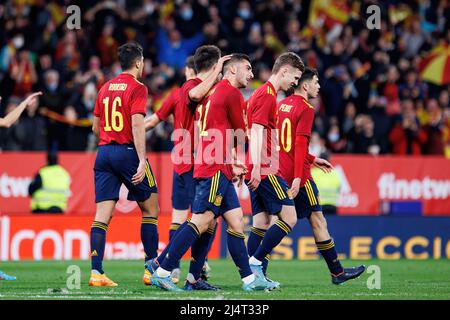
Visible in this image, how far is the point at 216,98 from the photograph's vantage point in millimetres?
11008

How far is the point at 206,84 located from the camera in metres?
11.2

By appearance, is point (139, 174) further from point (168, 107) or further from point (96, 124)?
point (168, 107)

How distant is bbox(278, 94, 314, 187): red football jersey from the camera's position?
12.2 m

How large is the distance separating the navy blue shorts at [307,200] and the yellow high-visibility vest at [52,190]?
6.97 meters

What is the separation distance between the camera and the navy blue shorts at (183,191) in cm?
1254

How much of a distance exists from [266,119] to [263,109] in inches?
4.5

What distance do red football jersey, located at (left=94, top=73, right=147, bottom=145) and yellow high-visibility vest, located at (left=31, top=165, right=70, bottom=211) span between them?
6.65 m

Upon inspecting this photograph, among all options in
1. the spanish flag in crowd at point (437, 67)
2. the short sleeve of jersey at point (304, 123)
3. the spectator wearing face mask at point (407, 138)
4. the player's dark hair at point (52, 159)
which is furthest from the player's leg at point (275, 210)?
the spanish flag in crowd at point (437, 67)

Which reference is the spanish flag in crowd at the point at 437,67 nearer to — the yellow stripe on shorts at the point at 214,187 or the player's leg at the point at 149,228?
the player's leg at the point at 149,228

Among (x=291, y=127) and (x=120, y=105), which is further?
(x=291, y=127)

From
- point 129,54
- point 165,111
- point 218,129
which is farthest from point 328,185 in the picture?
point 218,129

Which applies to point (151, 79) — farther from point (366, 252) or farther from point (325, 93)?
point (366, 252)
